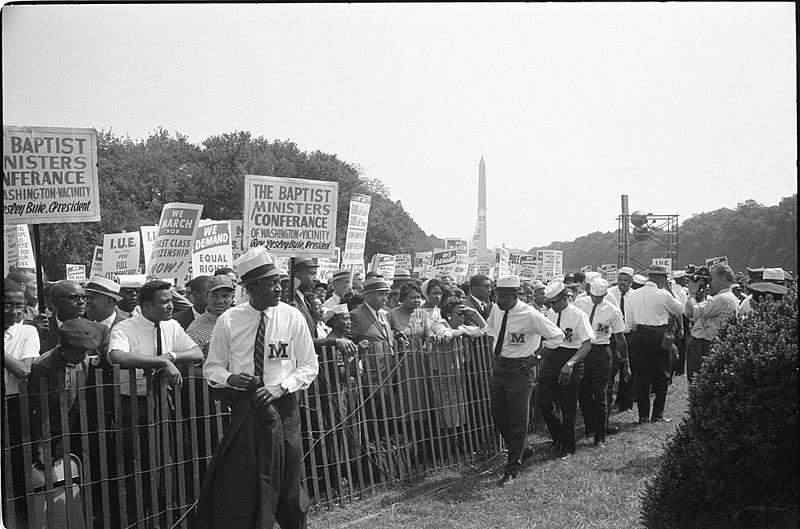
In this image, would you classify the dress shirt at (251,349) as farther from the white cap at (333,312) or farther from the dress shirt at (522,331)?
the dress shirt at (522,331)

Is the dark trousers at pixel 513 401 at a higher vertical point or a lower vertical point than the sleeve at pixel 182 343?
lower

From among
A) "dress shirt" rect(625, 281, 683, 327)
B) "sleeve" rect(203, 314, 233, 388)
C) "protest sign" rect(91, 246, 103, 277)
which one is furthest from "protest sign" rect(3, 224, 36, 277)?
"dress shirt" rect(625, 281, 683, 327)

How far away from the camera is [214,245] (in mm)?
12617

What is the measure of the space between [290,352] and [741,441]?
2.89 metres

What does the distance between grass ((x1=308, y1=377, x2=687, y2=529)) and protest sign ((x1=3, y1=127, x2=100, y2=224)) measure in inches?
143

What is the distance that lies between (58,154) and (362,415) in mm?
3746

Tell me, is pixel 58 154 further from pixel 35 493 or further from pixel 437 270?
pixel 437 270

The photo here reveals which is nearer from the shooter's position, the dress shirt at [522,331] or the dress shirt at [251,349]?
the dress shirt at [251,349]

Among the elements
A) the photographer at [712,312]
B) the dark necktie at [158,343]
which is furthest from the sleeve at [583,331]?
the dark necktie at [158,343]

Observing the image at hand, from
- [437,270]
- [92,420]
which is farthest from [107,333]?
[437,270]

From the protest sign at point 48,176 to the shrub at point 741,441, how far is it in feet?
18.3

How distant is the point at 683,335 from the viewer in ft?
51.1

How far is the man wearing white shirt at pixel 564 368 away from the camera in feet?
29.2

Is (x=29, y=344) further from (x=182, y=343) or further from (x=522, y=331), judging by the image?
(x=522, y=331)
